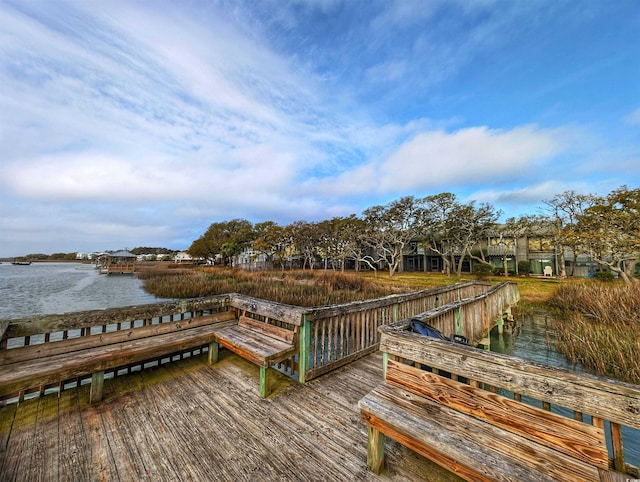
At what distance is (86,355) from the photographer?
302cm

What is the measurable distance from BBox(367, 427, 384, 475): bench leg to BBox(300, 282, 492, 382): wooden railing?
1.43 meters

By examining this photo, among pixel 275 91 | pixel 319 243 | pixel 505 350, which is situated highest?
pixel 275 91

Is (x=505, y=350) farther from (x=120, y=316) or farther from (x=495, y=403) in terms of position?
(x=120, y=316)

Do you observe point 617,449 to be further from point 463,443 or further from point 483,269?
point 483,269

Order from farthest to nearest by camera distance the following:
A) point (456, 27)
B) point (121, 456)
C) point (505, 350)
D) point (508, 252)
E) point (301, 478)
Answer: point (508, 252), point (456, 27), point (505, 350), point (121, 456), point (301, 478)

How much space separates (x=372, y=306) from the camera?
14.9ft

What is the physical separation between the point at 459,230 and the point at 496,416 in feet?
103

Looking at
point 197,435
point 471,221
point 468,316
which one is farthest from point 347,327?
point 471,221

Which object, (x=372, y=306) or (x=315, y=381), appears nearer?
(x=315, y=381)

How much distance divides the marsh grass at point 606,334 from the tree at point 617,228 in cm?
Answer: 982

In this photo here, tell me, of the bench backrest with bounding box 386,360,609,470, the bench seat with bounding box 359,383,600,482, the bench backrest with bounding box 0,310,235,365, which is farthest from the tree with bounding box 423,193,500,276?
the bench seat with bounding box 359,383,600,482

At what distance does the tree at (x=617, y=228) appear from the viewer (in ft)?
53.5

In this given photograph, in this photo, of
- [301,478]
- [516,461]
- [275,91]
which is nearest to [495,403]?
[516,461]

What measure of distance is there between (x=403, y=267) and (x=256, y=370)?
39.0 metres
